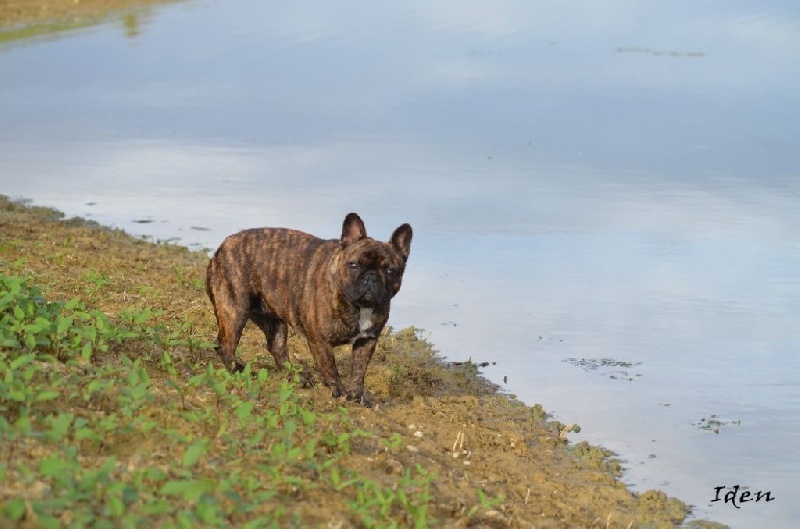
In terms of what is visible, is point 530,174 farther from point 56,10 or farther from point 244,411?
point 56,10

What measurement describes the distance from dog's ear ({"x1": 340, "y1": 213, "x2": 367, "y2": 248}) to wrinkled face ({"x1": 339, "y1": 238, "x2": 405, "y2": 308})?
116 mm

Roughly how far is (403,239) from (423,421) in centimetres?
123

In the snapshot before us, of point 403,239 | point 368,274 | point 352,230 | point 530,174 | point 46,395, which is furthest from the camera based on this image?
point 530,174

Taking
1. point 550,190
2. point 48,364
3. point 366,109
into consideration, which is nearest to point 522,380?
point 48,364

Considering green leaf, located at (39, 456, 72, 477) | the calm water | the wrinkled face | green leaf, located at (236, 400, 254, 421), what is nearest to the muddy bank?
the calm water

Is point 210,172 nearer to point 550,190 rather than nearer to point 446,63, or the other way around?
point 550,190

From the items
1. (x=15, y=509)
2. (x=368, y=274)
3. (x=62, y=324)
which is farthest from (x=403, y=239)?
(x=15, y=509)

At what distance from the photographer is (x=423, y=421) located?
9516 mm

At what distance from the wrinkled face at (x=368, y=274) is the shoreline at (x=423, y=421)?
70 centimetres

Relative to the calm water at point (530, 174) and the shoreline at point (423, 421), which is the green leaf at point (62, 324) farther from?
the calm water at point (530, 174)

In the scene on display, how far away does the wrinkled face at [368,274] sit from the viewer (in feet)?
30.4

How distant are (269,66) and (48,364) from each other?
18.7 m

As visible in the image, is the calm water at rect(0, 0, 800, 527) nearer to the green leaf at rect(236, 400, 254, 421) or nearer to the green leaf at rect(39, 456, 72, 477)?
the green leaf at rect(236, 400, 254, 421)

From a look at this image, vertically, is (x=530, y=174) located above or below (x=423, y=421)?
above
